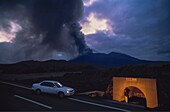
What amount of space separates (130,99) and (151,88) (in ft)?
19.6

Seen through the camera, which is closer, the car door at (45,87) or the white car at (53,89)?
the white car at (53,89)

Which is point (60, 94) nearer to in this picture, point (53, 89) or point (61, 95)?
point (61, 95)

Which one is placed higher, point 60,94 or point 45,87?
point 45,87

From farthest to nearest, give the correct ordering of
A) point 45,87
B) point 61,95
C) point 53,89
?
point 45,87, point 53,89, point 61,95

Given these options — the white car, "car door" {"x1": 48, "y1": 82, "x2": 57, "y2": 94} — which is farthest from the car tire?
"car door" {"x1": 48, "y1": 82, "x2": 57, "y2": 94}

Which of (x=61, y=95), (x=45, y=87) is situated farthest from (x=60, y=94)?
(x=45, y=87)

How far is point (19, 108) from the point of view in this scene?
12.9 metres

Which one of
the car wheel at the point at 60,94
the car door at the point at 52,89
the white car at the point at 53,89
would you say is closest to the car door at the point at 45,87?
the white car at the point at 53,89

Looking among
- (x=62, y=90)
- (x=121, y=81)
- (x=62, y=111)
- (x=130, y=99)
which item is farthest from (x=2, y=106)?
(x=130, y=99)

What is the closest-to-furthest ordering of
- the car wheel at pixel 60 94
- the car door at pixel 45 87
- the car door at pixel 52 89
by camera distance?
the car wheel at pixel 60 94, the car door at pixel 52 89, the car door at pixel 45 87

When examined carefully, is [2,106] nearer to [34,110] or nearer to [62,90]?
[34,110]

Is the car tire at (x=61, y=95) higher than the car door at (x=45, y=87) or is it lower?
lower

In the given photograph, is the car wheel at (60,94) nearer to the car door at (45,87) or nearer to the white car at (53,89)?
the white car at (53,89)

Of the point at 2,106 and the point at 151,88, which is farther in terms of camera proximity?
the point at 151,88
